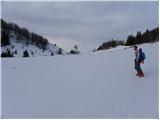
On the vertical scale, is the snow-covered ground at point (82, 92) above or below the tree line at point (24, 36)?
below

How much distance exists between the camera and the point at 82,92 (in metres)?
12.4

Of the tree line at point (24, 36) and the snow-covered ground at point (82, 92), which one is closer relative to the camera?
the snow-covered ground at point (82, 92)

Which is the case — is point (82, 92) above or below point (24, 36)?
below

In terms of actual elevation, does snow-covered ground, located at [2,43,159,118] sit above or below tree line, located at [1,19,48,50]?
below

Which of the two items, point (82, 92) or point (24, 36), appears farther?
point (24, 36)

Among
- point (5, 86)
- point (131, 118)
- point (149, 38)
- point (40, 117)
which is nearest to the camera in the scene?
point (131, 118)

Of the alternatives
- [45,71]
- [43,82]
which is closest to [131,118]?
[43,82]

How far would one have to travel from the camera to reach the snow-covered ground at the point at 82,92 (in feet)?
33.2

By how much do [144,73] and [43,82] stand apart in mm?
5044

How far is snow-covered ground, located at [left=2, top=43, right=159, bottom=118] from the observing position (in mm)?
10125

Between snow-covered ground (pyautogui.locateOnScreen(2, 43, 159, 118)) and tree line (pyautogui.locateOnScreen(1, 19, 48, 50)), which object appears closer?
snow-covered ground (pyautogui.locateOnScreen(2, 43, 159, 118))

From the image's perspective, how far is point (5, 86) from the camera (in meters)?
14.1

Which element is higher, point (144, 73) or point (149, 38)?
point (149, 38)

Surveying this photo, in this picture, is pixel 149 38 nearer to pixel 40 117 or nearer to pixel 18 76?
pixel 18 76
